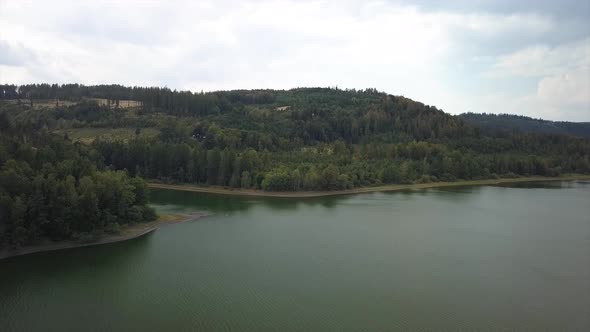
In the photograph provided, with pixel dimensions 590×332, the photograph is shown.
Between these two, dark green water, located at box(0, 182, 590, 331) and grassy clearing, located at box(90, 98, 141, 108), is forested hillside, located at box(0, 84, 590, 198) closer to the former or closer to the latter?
grassy clearing, located at box(90, 98, 141, 108)

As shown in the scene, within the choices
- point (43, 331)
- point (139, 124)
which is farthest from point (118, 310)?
point (139, 124)

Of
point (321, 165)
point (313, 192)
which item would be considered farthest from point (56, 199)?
point (321, 165)

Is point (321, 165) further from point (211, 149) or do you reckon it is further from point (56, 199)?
point (56, 199)

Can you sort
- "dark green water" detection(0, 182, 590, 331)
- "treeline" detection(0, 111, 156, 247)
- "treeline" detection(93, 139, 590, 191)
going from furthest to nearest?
"treeline" detection(93, 139, 590, 191), "treeline" detection(0, 111, 156, 247), "dark green water" detection(0, 182, 590, 331)

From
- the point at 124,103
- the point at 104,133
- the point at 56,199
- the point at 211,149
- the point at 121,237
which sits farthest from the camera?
the point at 124,103

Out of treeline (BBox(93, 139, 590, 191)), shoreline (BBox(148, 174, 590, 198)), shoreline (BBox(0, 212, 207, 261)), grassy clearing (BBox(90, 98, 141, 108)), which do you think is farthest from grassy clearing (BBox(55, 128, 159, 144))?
shoreline (BBox(0, 212, 207, 261))
